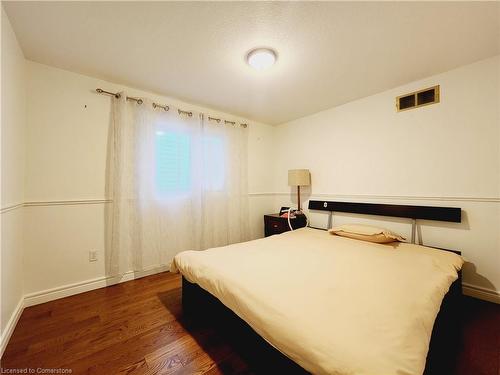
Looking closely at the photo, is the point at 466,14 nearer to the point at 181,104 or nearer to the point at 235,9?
the point at 235,9

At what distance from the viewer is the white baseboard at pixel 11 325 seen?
1379mm

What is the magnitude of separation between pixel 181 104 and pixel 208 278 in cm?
244

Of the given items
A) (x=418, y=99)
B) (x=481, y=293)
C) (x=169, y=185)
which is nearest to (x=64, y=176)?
(x=169, y=185)

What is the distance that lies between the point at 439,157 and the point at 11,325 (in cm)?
418

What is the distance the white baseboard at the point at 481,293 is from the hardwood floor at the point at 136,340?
82 mm

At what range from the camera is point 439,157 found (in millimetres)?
2225

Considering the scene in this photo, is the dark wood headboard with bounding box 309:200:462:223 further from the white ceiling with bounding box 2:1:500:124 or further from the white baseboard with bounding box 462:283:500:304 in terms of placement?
the white ceiling with bounding box 2:1:500:124

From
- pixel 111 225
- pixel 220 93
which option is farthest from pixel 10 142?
pixel 220 93

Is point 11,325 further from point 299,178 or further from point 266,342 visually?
point 299,178

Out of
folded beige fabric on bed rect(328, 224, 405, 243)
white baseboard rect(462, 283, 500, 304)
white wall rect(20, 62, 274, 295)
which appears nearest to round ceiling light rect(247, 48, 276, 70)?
white wall rect(20, 62, 274, 295)

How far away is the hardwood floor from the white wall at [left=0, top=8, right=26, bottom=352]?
189 mm

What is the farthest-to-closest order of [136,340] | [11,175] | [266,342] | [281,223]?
[281,223]
[11,175]
[136,340]
[266,342]

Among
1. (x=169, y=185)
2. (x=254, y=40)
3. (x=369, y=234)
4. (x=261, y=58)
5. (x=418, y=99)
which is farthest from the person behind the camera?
(x=169, y=185)

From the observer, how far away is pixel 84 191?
2.21 m
